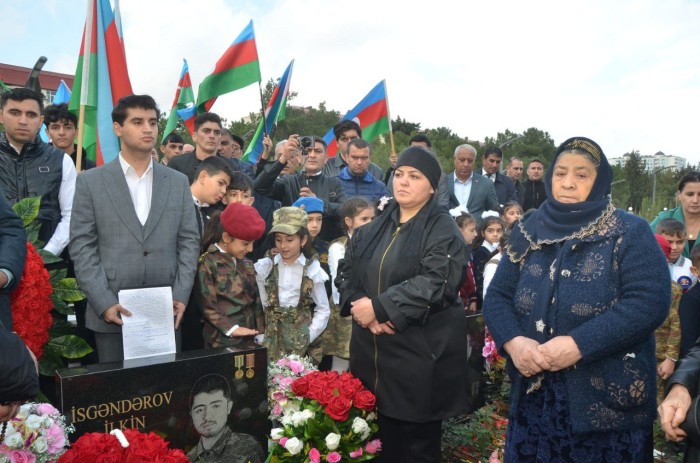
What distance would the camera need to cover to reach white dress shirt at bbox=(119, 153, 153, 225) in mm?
3846

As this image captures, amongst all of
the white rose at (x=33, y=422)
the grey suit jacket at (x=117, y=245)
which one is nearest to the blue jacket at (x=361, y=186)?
the grey suit jacket at (x=117, y=245)

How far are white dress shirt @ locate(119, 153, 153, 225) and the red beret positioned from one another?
50 centimetres

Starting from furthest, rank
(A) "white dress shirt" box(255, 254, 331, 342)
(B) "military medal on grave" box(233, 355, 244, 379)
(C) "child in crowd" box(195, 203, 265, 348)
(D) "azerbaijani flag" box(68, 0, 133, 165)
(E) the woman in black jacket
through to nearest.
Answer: (D) "azerbaijani flag" box(68, 0, 133, 165), (A) "white dress shirt" box(255, 254, 331, 342), (C) "child in crowd" box(195, 203, 265, 348), (B) "military medal on grave" box(233, 355, 244, 379), (E) the woman in black jacket

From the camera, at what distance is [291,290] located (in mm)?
4375

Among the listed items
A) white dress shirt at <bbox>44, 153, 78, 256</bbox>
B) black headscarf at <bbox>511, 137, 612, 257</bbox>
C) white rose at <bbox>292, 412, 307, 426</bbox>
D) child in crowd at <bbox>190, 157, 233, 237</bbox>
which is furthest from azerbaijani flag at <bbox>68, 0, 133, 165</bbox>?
black headscarf at <bbox>511, 137, 612, 257</bbox>

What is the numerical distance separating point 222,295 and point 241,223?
51 cm

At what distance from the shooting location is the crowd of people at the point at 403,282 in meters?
2.54

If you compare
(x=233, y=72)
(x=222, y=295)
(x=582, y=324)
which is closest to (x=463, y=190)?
(x=233, y=72)

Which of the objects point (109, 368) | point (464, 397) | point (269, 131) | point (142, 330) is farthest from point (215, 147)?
point (464, 397)

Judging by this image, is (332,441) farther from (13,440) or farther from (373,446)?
(13,440)

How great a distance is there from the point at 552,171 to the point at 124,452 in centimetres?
237

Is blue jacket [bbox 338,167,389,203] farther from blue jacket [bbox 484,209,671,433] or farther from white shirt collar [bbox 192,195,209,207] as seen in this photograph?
blue jacket [bbox 484,209,671,433]

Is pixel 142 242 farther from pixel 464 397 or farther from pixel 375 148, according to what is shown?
pixel 375 148

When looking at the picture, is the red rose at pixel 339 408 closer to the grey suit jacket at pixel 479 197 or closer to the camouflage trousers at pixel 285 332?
the camouflage trousers at pixel 285 332
